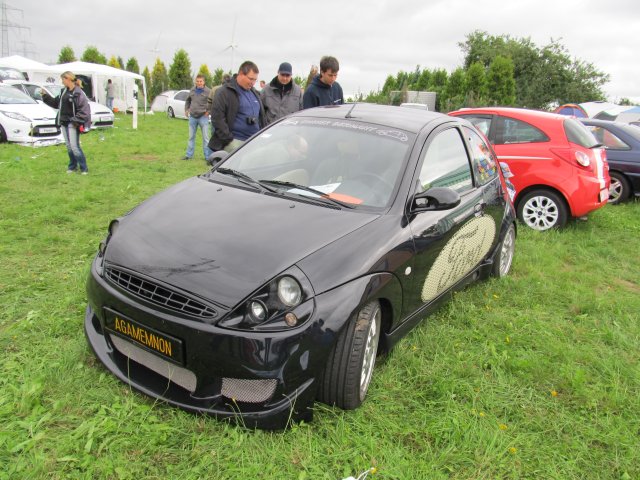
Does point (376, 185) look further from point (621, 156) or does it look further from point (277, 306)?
point (621, 156)

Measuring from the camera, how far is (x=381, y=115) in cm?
367

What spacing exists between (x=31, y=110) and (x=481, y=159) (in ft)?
41.1

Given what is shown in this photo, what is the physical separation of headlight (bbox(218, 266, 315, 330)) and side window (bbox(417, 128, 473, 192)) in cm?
124

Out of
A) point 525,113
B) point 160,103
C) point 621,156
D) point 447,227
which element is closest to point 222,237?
point 447,227

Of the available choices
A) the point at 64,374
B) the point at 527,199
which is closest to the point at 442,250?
the point at 64,374

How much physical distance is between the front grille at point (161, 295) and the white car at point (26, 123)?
1090 centimetres

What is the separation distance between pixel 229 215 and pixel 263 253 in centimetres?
48

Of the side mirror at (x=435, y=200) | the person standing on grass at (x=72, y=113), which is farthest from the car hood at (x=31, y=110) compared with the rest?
the side mirror at (x=435, y=200)

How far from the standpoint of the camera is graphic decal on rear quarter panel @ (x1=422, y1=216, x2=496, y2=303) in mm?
3230

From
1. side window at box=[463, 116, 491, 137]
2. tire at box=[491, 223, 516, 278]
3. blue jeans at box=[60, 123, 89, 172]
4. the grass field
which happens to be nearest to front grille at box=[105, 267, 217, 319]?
the grass field

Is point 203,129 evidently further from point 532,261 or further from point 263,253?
point 263,253

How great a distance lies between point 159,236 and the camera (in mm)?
2611

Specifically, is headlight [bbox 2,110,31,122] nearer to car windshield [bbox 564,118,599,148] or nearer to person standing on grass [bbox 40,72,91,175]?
person standing on grass [bbox 40,72,91,175]

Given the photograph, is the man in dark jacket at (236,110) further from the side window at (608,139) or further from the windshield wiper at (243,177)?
the side window at (608,139)
